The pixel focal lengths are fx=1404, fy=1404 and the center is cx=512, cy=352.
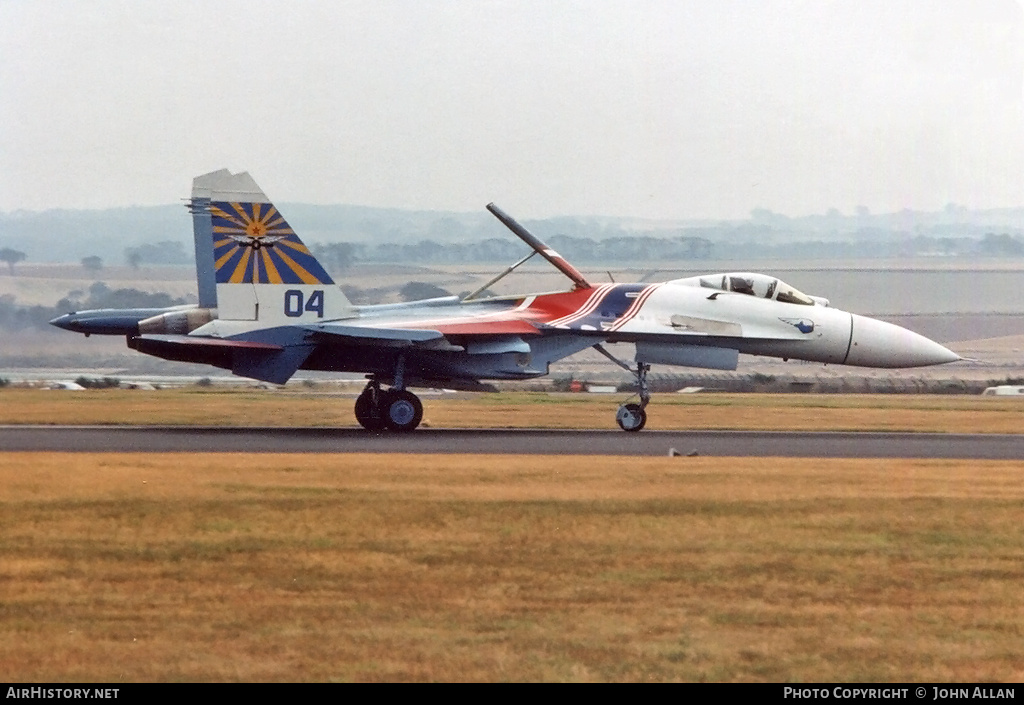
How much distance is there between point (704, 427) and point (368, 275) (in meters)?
15.1

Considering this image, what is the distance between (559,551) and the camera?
32.5 ft

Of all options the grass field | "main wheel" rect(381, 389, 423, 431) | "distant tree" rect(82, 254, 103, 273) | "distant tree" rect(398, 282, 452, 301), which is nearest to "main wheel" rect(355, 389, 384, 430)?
"main wheel" rect(381, 389, 423, 431)

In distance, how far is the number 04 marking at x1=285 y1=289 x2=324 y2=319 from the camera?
22.1 m

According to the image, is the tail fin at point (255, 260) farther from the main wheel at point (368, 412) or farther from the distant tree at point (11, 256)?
the distant tree at point (11, 256)

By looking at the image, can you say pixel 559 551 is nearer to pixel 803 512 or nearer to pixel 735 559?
pixel 735 559

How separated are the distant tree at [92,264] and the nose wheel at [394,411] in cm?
1762

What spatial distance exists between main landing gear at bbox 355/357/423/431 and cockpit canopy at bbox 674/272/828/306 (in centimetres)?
472

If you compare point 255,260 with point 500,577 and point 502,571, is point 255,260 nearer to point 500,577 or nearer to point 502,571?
point 502,571

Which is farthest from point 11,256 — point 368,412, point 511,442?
point 511,442

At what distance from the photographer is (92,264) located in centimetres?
3756

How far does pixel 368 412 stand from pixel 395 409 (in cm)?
78

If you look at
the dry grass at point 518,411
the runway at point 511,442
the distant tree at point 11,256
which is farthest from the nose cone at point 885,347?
the distant tree at point 11,256
